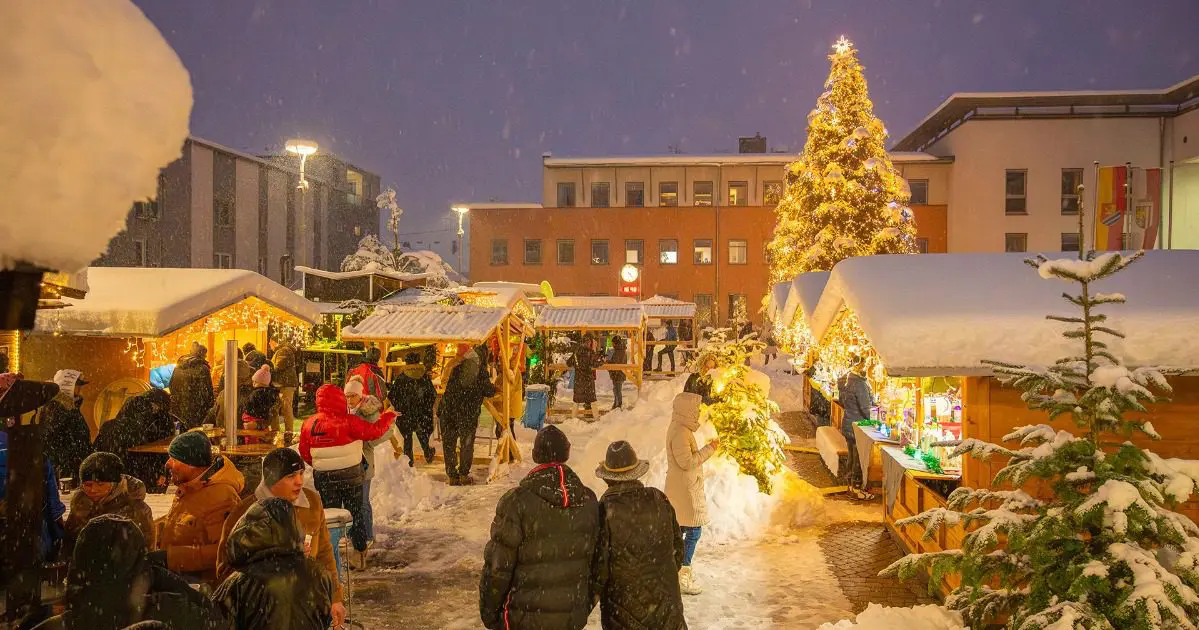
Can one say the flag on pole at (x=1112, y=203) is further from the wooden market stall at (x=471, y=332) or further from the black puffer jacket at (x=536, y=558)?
the black puffer jacket at (x=536, y=558)

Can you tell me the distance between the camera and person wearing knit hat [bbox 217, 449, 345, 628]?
14.1ft

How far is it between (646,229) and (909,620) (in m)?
41.9

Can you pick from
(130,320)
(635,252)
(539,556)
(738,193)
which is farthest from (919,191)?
(539,556)

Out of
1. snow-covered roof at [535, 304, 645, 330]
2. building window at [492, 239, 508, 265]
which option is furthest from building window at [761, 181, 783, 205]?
snow-covered roof at [535, 304, 645, 330]

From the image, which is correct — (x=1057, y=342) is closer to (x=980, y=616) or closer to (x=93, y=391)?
(x=980, y=616)

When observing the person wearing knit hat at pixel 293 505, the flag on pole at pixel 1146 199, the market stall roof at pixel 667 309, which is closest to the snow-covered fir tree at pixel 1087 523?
the person wearing knit hat at pixel 293 505

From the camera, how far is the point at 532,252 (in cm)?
4762

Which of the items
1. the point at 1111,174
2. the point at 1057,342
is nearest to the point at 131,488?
the point at 1057,342

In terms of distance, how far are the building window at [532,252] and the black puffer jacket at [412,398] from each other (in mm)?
35255

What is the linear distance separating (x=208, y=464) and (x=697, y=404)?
384 cm

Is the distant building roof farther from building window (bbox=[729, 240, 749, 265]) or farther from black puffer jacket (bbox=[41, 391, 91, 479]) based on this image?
black puffer jacket (bbox=[41, 391, 91, 479])

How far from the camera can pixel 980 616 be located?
4.82 metres

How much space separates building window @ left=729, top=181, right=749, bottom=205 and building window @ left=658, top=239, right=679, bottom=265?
4214mm

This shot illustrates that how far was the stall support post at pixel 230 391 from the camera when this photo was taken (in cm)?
894
